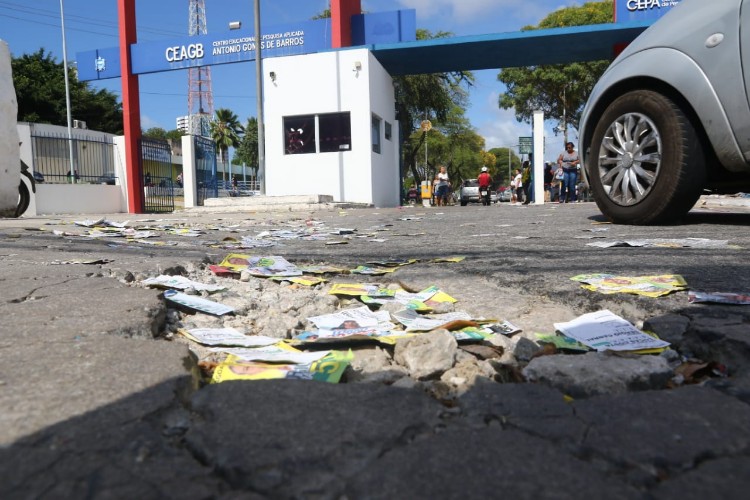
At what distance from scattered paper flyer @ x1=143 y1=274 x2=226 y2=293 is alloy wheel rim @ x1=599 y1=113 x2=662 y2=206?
3325 mm

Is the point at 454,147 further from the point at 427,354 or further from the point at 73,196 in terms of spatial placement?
the point at 427,354

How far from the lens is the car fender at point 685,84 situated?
368cm

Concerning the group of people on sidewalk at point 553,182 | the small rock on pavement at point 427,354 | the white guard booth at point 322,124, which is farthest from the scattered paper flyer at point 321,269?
the white guard booth at point 322,124

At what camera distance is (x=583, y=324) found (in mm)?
1860

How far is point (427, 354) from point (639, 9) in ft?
53.6

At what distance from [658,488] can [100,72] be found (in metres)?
19.9

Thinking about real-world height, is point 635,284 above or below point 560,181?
below

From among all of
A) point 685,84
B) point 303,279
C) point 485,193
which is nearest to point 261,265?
point 303,279

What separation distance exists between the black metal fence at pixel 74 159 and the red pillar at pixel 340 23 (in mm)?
7567

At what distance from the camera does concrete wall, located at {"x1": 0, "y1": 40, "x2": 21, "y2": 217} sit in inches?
315

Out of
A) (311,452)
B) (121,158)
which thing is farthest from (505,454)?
(121,158)

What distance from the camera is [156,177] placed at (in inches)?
Answer: 696

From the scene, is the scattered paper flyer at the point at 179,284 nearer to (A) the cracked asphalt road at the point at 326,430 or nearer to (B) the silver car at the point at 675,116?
(A) the cracked asphalt road at the point at 326,430

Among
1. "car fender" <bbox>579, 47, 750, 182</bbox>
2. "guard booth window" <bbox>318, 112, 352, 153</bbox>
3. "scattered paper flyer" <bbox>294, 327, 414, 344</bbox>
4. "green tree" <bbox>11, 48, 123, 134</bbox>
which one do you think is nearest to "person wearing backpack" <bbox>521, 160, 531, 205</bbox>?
"guard booth window" <bbox>318, 112, 352, 153</bbox>
